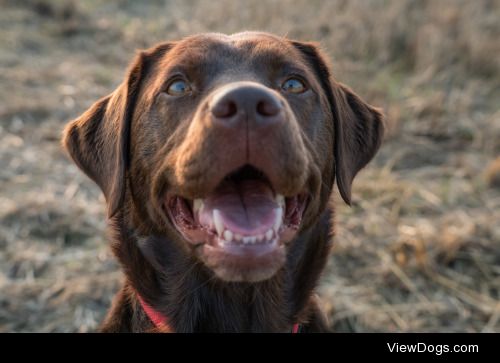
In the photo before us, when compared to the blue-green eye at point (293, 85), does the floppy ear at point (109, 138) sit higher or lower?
lower

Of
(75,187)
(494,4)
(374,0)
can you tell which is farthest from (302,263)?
(494,4)

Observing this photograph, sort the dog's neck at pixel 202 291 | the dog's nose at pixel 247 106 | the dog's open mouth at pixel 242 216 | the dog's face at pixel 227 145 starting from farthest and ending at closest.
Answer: the dog's neck at pixel 202 291 → the dog's open mouth at pixel 242 216 → the dog's face at pixel 227 145 → the dog's nose at pixel 247 106

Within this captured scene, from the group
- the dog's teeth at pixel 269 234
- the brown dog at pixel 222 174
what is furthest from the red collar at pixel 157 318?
the dog's teeth at pixel 269 234

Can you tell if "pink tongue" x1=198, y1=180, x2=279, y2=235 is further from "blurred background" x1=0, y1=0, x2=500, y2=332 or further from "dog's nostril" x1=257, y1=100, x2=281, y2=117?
"blurred background" x1=0, y1=0, x2=500, y2=332

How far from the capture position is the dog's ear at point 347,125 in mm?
2982

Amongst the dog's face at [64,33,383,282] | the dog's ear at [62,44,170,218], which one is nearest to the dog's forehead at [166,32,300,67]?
the dog's face at [64,33,383,282]

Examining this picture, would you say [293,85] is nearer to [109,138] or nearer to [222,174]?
[222,174]

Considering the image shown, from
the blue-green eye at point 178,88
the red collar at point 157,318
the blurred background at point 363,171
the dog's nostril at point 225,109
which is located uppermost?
the dog's nostril at point 225,109

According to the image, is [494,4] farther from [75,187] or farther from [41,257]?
[41,257]

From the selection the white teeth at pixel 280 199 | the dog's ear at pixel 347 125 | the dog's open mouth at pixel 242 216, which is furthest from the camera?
the dog's ear at pixel 347 125

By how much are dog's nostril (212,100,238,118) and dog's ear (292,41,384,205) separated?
3.19 ft

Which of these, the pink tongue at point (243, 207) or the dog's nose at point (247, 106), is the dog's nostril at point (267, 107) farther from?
the pink tongue at point (243, 207)

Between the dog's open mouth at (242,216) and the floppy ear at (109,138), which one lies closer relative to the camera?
the dog's open mouth at (242,216)
